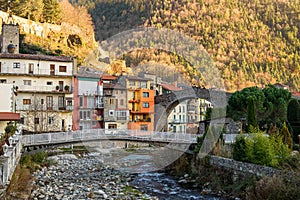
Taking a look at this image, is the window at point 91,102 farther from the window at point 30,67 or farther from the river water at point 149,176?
the window at point 30,67

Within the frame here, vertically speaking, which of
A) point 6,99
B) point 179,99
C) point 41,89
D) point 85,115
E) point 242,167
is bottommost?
point 242,167

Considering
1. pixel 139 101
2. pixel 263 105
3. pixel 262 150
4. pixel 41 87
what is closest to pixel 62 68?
pixel 41 87

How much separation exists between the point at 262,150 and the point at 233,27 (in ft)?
345

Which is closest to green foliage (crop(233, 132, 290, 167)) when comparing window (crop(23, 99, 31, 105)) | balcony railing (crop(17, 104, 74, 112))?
balcony railing (crop(17, 104, 74, 112))

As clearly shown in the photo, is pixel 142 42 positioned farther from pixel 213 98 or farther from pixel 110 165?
pixel 110 165

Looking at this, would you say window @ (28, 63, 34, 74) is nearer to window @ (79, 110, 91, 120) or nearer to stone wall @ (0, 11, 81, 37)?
window @ (79, 110, 91, 120)

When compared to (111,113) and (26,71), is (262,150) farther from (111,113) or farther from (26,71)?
(26,71)

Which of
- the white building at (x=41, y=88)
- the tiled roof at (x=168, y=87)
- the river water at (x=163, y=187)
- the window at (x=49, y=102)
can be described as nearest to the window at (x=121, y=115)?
the white building at (x=41, y=88)

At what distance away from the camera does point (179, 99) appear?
4053 centimetres

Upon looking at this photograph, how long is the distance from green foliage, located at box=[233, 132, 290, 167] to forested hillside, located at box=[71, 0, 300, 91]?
210 ft

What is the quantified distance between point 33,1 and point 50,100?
37.7 m

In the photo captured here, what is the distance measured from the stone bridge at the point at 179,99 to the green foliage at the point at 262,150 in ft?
44.4

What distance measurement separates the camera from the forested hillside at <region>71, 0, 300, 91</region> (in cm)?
9331

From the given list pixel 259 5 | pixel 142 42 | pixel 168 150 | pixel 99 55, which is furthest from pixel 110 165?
pixel 259 5
